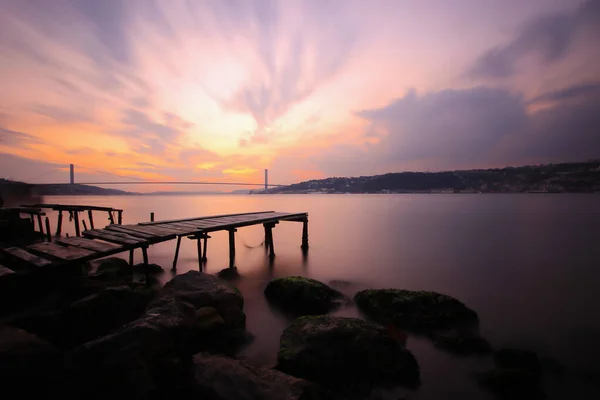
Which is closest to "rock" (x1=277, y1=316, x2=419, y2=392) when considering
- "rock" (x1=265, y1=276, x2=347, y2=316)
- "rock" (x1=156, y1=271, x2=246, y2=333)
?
"rock" (x1=156, y1=271, x2=246, y2=333)

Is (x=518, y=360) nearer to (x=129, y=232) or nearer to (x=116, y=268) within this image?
(x=129, y=232)

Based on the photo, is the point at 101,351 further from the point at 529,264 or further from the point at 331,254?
the point at 529,264

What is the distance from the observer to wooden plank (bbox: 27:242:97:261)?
491cm

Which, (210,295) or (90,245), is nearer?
(210,295)

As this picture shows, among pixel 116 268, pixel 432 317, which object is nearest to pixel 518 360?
pixel 432 317

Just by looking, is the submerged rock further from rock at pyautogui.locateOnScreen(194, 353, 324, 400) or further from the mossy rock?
rock at pyautogui.locateOnScreen(194, 353, 324, 400)

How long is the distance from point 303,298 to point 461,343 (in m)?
3.43

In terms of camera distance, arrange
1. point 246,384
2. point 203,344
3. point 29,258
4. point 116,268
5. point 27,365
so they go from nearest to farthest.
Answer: point 27,365 → point 246,384 → point 203,344 → point 29,258 → point 116,268

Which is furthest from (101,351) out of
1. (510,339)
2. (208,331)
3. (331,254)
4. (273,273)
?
(331,254)

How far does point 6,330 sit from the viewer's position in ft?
10.2

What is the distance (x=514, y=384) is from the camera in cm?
439

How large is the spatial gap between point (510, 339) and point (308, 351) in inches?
197

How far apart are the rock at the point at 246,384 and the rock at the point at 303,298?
12.2ft

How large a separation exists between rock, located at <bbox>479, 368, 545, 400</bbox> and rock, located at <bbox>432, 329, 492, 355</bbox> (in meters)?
0.83
